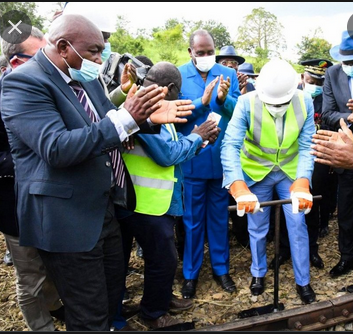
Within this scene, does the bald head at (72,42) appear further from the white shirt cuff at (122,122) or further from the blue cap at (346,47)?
the blue cap at (346,47)

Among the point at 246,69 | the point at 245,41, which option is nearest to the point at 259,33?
the point at 245,41

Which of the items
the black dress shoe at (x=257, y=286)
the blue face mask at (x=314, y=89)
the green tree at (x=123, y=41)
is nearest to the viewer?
the black dress shoe at (x=257, y=286)

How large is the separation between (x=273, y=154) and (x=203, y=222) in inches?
37.4

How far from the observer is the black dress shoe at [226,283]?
3.67 meters

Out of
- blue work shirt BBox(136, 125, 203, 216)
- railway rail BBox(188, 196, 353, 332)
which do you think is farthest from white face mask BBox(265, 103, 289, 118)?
railway rail BBox(188, 196, 353, 332)

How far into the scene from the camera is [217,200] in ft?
12.2

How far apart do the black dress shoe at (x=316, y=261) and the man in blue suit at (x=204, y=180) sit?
0.99 metres

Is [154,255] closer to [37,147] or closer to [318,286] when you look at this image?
[37,147]

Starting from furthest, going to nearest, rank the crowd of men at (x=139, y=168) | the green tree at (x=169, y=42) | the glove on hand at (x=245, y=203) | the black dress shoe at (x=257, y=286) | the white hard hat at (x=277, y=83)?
the green tree at (x=169, y=42), the black dress shoe at (x=257, y=286), the white hard hat at (x=277, y=83), the glove on hand at (x=245, y=203), the crowd of men at (x=139, y=168)

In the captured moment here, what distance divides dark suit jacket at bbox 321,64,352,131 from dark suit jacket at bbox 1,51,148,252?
8.70ft

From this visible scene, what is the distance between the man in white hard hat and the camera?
306cm

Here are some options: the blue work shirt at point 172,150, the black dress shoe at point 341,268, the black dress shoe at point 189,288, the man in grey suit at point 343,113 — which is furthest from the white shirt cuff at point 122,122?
the black dress shoe at point 341,268

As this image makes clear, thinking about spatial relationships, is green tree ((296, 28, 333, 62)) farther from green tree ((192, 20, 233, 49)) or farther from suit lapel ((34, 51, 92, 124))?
suit lapel ((34, 51, 92, 124))

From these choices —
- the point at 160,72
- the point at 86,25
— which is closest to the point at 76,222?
the point at 86,25
